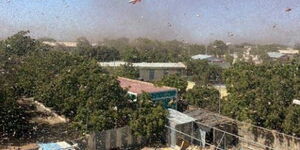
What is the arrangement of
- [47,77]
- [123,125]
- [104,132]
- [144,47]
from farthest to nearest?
[144,47] → [47,77] → [123,125] → [104,132]

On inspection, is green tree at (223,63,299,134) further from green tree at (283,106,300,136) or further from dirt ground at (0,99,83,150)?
dirt ground at (0,99,83,150)

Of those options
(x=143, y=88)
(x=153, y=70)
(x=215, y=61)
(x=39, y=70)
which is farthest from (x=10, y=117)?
(x=215, y=61)

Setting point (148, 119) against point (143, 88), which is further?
point (143, 88)

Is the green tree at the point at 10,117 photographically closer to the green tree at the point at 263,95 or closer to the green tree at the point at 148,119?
the green tree at the point at 148,119

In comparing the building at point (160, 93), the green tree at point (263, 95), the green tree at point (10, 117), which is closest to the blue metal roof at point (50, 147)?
the green tree at point (10, 117)

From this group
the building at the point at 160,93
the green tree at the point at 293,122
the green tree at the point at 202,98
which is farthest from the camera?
the green tree at the point at 202,98

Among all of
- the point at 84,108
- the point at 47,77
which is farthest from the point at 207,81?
the point at 84,108

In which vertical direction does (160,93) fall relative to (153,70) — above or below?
above

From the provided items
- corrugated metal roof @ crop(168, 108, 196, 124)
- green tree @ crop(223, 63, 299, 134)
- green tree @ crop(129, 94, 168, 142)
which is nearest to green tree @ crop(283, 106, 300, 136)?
green tree @ crop(223, 63, 299, 134)

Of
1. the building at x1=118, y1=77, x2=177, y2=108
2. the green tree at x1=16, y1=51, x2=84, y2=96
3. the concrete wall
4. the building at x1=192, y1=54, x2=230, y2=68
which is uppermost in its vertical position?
the green tree at x1=16, y1=51, x2=84, y2=96

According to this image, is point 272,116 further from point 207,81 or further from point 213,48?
point 213,48

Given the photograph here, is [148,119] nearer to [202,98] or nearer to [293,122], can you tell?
[293,122]
